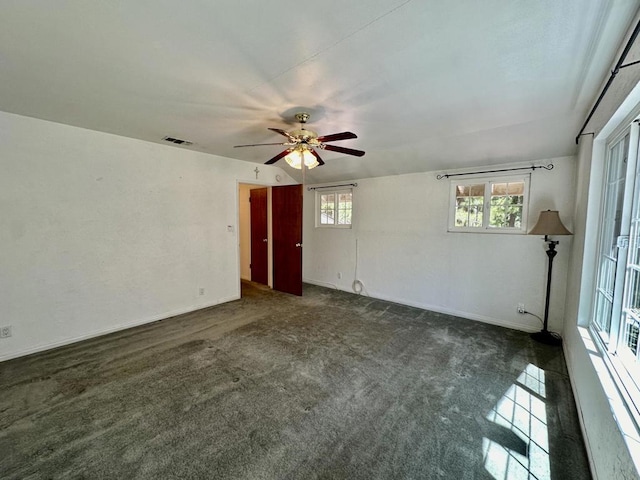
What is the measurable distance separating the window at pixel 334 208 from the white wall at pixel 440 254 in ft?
0.53

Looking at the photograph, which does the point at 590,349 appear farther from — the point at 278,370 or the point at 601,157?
the point at 278,370

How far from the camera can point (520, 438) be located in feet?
5.74

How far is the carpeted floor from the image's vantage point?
1.56 metres

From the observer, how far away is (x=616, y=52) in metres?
1.51

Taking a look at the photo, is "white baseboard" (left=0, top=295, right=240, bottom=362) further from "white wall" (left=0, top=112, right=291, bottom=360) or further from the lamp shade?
the lamp shade

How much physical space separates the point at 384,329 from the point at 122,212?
3699 millimetres

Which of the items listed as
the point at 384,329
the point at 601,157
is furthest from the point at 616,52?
the point at 384,329

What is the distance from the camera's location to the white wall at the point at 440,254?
3.26 meters

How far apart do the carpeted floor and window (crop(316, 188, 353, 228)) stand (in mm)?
2561

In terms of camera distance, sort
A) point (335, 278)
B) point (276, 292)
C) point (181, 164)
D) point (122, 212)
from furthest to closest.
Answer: point (335, 278), point (276, 292), point (181, 164), point (122, 212)

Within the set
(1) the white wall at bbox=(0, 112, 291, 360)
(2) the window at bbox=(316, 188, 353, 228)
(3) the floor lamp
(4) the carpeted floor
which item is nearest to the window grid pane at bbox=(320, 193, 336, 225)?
(2) the window at bbox=(316, 188, 353, 228)

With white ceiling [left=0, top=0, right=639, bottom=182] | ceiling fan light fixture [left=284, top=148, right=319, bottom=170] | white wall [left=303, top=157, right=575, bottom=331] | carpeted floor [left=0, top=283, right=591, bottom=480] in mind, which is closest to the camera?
white ceiling [left=0, top=0, right=639, bottom=182]

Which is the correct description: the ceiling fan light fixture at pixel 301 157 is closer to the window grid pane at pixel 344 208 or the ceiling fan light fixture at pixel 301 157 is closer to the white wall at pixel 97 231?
Result: the white wall at pixel 97 231

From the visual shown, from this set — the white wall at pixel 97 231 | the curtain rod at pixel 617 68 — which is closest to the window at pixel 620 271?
the curtain rod at pixel 617 68
